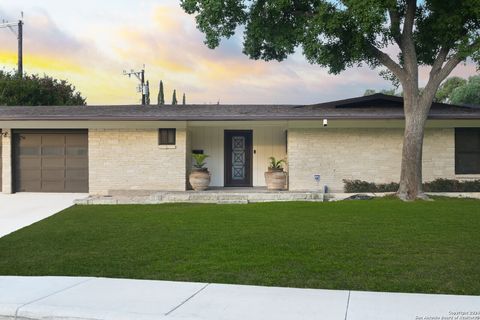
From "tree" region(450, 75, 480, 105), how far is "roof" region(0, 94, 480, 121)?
96.3ft

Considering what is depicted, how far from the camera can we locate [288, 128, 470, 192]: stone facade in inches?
726

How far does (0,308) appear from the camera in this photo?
5.81 meters

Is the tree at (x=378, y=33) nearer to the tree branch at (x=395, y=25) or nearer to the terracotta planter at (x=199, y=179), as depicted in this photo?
the tree branch at (x=395, y=25)

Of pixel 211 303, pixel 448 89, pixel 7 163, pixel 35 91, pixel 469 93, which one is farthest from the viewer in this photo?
pixel 448 89

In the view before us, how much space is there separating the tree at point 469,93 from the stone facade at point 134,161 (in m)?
34.3

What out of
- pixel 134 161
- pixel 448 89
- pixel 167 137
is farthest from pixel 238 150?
pixel 448 89

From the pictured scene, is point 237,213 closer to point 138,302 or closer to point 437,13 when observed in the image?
point 138,302

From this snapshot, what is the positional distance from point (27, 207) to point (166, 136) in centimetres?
533

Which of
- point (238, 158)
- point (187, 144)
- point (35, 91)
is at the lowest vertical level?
point (238, 158)

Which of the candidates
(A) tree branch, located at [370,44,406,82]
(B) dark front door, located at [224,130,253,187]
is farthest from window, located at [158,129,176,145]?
(A) tree branch, located at [370,44,406,82]

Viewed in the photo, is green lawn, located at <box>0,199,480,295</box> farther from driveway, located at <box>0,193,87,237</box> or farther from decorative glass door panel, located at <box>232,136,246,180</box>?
decorative glass door panel, located at <box>232,136,246,180</box>

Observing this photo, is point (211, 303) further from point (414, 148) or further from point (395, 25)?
point (395, 25)

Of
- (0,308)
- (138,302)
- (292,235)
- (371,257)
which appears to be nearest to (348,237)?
(292,235)

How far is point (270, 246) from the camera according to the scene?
903 centimetres
